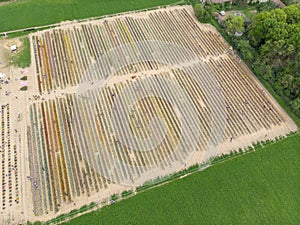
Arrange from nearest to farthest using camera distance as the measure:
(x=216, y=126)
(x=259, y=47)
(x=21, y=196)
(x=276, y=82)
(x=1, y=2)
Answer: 1. (x=21, y=196)
2. (x=216, y=126)
3. (x=276, y=82)
4. (x=259, y=47)
5. (x=1, y=2)

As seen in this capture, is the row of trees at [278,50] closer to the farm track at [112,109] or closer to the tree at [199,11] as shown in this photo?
the farm track at [112,109]

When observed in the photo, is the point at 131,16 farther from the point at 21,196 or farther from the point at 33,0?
the point at 21,196

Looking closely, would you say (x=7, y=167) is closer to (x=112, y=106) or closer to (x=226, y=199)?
(x=112, y=106)

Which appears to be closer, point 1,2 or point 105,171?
point 105,171

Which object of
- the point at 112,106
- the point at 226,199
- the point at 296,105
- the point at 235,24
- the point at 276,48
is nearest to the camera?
the point at 226,199

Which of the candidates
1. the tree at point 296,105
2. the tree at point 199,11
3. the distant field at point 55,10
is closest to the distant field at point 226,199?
the tree at point 296,105

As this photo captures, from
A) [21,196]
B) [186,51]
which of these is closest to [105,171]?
[21,196]

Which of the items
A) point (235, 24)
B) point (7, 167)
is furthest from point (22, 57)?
point (235, 24)
